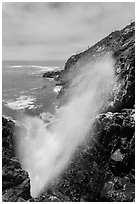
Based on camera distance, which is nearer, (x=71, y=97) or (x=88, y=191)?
(x=88, y=191)

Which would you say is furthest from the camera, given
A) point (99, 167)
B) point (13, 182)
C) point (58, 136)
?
point (58, 136)

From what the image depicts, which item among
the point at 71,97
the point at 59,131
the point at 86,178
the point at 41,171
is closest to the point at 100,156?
the point at 86,178

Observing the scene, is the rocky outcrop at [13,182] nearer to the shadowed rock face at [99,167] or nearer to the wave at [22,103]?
the shadowed rock face at [99,167]

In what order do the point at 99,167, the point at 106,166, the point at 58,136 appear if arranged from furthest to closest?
the point at 58,136 < the point at 99,167 < the point at 106,166

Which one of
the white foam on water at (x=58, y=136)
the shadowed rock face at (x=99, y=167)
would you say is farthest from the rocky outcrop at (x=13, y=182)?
the white foam on water at (x=58, y=136)

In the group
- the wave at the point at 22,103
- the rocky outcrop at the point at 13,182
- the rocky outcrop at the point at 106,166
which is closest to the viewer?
the rocky outcrop at the point at 13,182

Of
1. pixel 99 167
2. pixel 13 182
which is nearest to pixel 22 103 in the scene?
pixel 99 167

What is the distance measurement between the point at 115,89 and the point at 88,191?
12.1 metres

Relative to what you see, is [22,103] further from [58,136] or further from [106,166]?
[106,166]

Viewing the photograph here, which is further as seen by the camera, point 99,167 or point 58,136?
point 58,136

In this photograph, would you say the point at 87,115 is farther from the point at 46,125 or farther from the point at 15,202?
the point at 15,202

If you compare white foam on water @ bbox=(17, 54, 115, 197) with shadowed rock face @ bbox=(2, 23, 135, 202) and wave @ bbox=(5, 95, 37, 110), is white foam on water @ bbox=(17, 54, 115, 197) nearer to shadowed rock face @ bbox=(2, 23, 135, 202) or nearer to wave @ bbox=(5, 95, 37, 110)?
shadowed rock face @ bbox=(2, 23, 135, 202)

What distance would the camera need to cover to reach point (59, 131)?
26.9m

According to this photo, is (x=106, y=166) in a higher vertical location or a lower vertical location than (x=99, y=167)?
higher
